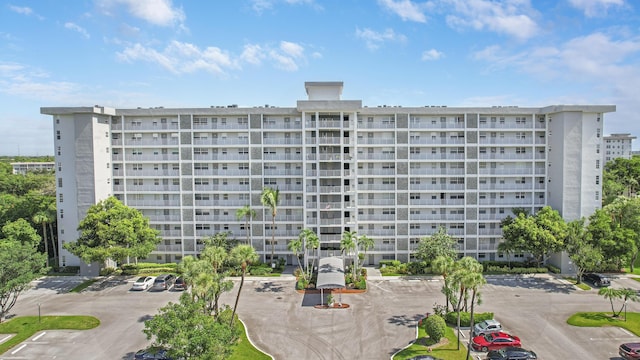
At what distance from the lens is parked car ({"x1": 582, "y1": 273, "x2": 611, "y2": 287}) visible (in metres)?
50.4

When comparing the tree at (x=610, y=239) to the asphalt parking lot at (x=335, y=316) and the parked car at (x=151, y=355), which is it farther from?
the parked car at (x=151, y=355)

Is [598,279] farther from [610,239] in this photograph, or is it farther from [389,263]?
[389,263]

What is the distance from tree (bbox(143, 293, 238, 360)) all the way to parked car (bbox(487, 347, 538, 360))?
19.9 meters

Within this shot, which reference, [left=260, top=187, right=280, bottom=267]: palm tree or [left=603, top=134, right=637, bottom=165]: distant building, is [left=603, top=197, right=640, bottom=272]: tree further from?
[left=603, top=134, right=637, bottom=165]: distant building

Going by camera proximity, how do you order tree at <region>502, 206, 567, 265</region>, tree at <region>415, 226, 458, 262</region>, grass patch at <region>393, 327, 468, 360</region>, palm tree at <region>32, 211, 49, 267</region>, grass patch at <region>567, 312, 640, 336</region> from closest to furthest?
grass patch at <region>393, 327, 468, 360</region>, grass patch at <region>567, 312, 640, 336</region>, tree at <region>502, 206, 567, 265</region>, tree at <region>415, 226, 458, 262</region>, palm tree at <region>32, 211, 49, 267</region>

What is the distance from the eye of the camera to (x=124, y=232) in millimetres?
52062

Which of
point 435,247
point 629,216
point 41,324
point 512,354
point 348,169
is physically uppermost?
point 348,169

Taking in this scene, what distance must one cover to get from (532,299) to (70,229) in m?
57.8

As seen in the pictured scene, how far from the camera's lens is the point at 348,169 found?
58406 mm

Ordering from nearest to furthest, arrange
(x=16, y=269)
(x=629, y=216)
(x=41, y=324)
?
(x=16, y=269), (x=41, y=324), (x=629, y=216)

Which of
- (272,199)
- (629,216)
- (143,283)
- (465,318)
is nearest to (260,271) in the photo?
(272,199)

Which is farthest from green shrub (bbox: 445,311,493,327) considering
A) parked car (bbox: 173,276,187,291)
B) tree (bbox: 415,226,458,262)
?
parked car (bbox: 173,276,187,291)

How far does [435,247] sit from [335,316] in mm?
19011

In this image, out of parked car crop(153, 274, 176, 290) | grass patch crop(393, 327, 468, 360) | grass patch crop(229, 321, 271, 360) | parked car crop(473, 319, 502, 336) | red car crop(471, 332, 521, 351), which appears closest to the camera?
grass patch crop(393, 327, 468, 360)
